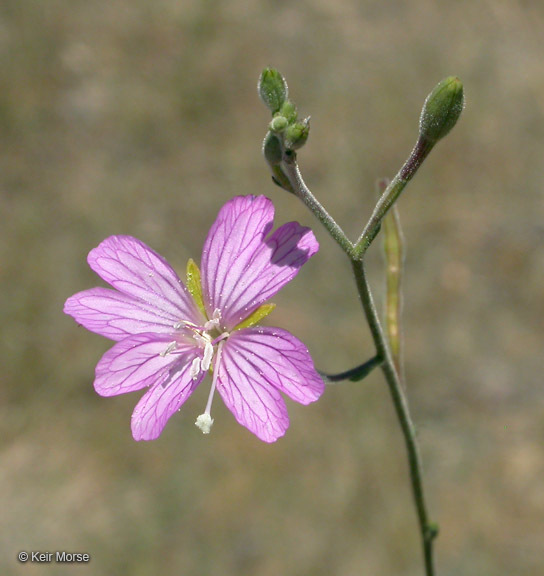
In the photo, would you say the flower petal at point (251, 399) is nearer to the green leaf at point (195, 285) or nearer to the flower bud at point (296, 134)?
the green leaf at point (195, 285)

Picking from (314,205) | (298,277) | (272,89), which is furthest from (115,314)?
(298,277)

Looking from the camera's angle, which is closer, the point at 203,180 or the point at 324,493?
the point at 324,493

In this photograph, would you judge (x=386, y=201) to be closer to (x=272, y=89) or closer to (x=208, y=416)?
(x=272, y=89)

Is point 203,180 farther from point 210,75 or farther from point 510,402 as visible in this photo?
point 510,402

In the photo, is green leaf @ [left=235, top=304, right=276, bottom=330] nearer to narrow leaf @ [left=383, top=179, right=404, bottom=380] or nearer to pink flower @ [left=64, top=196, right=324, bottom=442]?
pink flower @ [left=64, top=196, right=324, bottom=442]

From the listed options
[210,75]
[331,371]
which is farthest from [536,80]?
[331,371]

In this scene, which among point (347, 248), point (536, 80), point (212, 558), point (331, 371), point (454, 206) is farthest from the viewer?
point (536, 80)

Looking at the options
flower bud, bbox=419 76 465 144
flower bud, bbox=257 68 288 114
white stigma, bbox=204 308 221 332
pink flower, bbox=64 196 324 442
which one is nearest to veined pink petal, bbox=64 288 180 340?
pink flower, bbox=64 196 324 442
